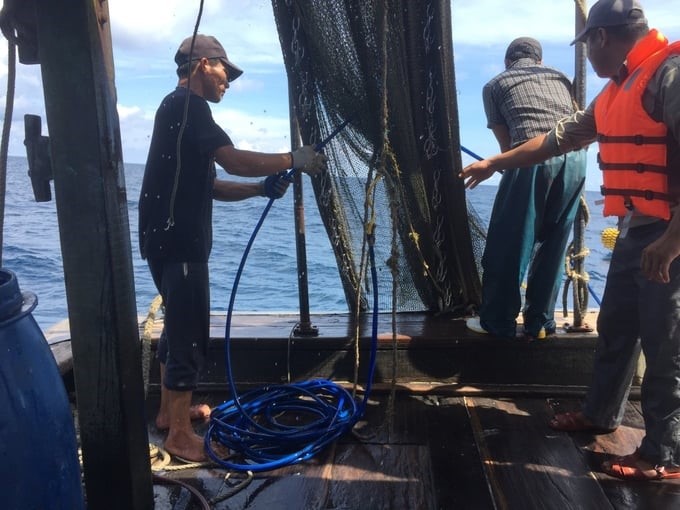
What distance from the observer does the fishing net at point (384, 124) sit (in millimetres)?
2850

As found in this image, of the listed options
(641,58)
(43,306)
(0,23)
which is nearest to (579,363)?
(641,58)

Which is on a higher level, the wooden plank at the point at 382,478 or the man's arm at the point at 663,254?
the man's arm at the point at 663,254

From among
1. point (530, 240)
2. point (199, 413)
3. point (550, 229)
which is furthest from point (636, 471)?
point (199, 413)

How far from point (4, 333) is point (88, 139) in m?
0.62

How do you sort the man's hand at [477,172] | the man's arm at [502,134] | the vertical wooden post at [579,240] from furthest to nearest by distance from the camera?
1. the man's arm at [502,134]
2. the vertical wooden post at [579,240]
3. the man's hand at [477,172]

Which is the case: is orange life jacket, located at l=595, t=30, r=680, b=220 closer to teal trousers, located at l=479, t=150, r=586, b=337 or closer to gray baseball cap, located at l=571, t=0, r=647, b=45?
gray baseball cap, located at l=571, t=0, r=647, b=45

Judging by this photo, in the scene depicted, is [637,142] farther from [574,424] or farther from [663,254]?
[574,424]

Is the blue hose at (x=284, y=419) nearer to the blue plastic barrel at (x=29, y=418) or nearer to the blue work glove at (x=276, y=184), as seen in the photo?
the blue work glove at (x=276, y=184)

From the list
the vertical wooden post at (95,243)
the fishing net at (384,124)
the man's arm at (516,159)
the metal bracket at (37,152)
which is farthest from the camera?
the man's arm at (516,159)

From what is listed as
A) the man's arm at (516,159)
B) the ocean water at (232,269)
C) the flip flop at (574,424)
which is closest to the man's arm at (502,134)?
the man's arm at (516,159)

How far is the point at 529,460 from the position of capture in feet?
8.82

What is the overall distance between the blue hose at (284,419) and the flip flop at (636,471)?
1.16 m

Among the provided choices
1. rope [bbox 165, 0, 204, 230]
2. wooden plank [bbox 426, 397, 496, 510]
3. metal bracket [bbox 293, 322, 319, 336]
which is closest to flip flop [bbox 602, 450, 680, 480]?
wooden plank [bbox 426, 397, 496, 510]

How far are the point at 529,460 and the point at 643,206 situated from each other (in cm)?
124
